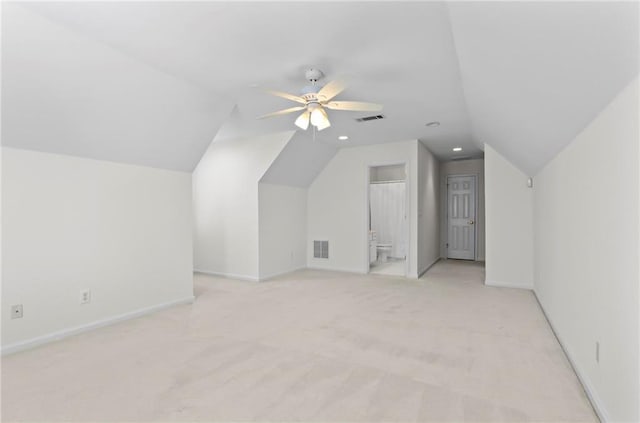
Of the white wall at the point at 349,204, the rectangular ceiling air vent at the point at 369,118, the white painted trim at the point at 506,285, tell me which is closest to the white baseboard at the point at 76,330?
the white wall at the point at 349,204

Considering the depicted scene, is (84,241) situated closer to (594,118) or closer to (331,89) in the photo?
(331,89)

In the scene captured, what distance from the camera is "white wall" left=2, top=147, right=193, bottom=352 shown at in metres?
2.59

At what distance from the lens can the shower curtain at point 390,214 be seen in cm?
809

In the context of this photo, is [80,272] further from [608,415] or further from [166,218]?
[608,415]

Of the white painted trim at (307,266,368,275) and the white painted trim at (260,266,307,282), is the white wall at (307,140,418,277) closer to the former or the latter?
the white painted trim at (307,266,368,275)

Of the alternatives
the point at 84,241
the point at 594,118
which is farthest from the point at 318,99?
the point at 84,241

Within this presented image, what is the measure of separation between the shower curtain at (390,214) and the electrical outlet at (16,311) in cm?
681

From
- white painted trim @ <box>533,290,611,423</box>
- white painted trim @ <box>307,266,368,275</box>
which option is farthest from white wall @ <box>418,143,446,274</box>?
white painted trim @ <box>533,290,611,423</box>

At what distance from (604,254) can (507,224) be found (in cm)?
338

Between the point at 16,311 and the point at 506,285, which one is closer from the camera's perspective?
the point at 16,311

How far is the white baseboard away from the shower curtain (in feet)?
18.5

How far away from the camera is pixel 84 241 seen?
304cm

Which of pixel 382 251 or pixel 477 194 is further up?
pixel 477 194

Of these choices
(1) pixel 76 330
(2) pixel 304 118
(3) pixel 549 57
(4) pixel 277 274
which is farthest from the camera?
(4) pixel 277 274
